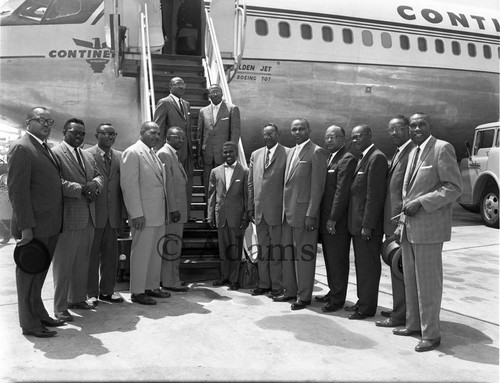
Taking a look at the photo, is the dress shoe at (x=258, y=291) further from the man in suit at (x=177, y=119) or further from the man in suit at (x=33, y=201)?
the man in suit at (x=33, y=201)

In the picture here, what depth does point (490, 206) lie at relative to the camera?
10.1m

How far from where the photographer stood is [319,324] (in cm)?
411

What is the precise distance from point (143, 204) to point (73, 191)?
78 centimetres

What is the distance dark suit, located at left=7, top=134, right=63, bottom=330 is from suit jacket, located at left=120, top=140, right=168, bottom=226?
0.86 m

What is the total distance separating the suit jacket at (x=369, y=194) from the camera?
413 centimetres

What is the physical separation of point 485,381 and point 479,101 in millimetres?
9972


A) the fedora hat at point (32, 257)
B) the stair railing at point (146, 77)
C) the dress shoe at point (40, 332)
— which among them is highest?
the stair railing at point (146, 77)

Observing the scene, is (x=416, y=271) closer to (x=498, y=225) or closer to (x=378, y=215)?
(x=378, y=215)

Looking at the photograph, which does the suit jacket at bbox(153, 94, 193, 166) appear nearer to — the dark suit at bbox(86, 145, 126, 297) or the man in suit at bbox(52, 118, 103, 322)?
the dark suit at bbox(86, 145, 126, 297)

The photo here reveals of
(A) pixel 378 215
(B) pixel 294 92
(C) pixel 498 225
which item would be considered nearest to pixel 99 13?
(B) pixel 294 92

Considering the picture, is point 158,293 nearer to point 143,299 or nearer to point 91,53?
point 143,299

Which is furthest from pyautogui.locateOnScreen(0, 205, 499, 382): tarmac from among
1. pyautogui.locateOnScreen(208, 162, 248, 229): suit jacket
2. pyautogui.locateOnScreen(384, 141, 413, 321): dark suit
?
pyautogui.locateOnScreen(208, 162, 248, 229): suit jacket

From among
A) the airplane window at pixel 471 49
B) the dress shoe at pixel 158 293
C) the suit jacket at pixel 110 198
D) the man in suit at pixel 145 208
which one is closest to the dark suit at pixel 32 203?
the suit jacket at pixel 110 198

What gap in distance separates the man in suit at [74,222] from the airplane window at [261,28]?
18.0ft
